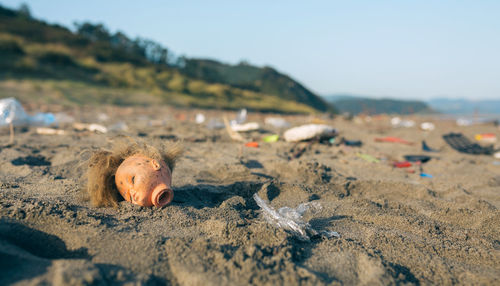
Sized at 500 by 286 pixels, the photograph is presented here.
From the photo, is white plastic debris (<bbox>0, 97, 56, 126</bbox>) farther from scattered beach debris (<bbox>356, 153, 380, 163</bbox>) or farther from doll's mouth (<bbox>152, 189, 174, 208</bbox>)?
scattered beach debris (<bbox>356, 153, 380, 163</bbox>)

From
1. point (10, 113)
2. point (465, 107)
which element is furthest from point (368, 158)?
point (465, 107)

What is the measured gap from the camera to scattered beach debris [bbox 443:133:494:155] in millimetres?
6773

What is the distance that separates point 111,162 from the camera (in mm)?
2877

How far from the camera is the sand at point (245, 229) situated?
5.79 feet

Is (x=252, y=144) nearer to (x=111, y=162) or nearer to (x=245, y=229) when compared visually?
(x=111, y=162)

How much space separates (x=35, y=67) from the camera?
1628cm

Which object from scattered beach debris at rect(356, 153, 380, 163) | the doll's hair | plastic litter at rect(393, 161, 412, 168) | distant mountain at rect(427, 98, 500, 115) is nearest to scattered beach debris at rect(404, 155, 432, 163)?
plastic litter at rect(393, 161, 412, 168)

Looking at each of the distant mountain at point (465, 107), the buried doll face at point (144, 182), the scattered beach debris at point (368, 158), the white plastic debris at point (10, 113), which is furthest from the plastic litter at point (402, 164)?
the distant mountain at point (465, 107)

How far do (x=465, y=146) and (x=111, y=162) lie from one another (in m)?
7.24

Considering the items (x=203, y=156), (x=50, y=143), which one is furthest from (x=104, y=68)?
(x=203, y=156)

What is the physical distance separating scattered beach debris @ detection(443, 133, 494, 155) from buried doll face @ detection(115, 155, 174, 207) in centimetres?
656

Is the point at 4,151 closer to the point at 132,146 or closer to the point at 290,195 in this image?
the point at 132,146

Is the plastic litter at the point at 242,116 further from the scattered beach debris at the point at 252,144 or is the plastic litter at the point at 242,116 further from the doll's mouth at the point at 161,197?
the doll's mouth at the point at 161,197

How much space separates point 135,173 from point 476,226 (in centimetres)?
290
